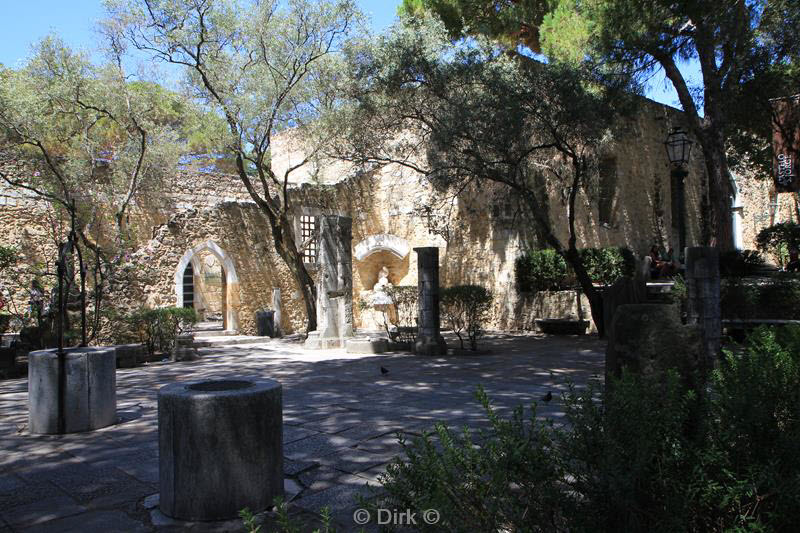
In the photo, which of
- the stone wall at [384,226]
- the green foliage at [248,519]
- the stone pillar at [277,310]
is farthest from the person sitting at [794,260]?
the green foliage at [248,519]

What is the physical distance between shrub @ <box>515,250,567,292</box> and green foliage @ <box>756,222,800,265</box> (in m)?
6.87

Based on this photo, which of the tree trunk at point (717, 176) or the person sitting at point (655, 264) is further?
the person sitting at point (655, 264)

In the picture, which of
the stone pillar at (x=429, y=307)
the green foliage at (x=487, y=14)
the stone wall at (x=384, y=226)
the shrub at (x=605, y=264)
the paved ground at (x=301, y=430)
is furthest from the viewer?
the shrub at (x=605, y=264)

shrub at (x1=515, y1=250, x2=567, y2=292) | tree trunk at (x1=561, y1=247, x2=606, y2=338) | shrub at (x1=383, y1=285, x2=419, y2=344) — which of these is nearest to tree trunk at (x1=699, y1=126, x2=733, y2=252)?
tree trunk at (x1=561, y1=247, x2=606, y2=338)

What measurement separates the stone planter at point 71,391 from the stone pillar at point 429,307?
5955mm

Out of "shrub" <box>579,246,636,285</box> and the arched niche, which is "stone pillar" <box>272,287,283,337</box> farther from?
"shrub" <box>579,246,636,285</box>

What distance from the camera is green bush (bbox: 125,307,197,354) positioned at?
35.4 ft

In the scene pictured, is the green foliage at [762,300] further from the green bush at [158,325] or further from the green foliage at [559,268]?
the green bush at [158,325]

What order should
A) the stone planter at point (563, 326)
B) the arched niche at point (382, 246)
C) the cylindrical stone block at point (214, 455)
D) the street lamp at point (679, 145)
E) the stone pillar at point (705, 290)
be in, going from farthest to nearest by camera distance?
the arched niche at point (382, 246) → the stone planter at point (563, 326) → the street lamp at point (679, 145) → the stone pillar at point (705, 290) → the cylindrical stone block at point (214, 455)

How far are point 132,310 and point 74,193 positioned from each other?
8.87ft

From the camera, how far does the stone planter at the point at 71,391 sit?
4.66m

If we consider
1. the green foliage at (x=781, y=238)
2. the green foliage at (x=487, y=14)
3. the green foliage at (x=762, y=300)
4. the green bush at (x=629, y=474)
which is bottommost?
the green bush at (x=629, y=474)

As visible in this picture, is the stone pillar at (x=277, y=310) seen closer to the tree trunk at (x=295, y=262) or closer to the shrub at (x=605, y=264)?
the tree trunk at (x=295, y=262)

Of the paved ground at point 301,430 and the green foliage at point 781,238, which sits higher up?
Answer: the green foliage at point 781,238
